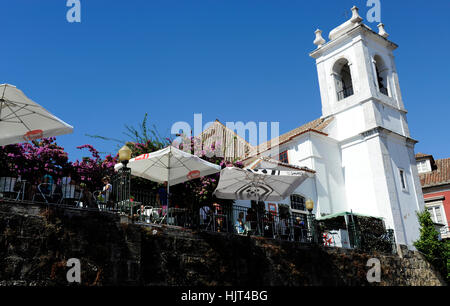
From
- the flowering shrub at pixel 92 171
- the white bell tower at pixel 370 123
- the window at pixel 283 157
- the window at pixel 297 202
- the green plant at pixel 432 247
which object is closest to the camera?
the flowering shrub at pixel 92 171

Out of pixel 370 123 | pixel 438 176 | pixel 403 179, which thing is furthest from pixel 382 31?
pixel 438 176

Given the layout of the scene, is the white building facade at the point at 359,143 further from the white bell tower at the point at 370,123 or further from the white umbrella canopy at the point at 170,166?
the white umbrella canopy at the point at 170,166

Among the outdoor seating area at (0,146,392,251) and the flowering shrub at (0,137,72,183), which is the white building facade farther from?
the flowering shrub at (0,137,72,183)

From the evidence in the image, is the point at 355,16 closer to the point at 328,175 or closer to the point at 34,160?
the point at 328,175

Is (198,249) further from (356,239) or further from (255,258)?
(356,239)

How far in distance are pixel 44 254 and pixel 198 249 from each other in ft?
13.1

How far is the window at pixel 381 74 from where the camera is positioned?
25.4m

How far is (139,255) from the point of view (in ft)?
32.4

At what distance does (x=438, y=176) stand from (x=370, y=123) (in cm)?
1310

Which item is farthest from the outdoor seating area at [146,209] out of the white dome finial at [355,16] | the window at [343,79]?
the white dome finial at [355,16]

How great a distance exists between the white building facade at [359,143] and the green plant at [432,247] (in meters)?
0.49

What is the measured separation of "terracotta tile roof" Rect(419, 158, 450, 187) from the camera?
31.5 m

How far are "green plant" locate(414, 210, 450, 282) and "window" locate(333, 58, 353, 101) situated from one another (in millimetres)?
8545
